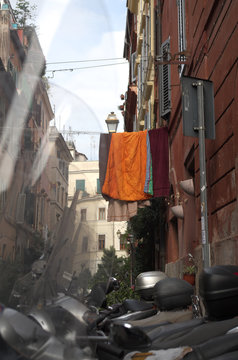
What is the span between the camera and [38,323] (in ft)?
3.74

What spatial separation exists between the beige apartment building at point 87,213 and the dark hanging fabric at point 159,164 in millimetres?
8377

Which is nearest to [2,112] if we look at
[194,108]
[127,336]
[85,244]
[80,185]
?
[80,185]

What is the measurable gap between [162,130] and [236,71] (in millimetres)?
5376

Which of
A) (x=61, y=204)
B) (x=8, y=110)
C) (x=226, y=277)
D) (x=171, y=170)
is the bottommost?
(x=226, y=277)

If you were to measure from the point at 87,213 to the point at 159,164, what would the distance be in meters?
8.72

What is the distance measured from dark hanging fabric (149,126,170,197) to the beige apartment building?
8.38 meters

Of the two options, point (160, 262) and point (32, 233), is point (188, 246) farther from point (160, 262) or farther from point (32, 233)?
point (32, 233)

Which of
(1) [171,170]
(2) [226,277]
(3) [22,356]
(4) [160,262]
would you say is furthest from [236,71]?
(4) [160,262]

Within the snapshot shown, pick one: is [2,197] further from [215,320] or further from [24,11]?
[215,320]

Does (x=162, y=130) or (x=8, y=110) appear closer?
(x=8, y=110)

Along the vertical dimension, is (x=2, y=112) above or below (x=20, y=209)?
above

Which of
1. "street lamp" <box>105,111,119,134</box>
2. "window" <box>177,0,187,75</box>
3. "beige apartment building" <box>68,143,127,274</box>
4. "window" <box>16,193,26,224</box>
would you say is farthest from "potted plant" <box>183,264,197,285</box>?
"window" <box>16,193,26,224</box>

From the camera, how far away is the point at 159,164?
1020 cm

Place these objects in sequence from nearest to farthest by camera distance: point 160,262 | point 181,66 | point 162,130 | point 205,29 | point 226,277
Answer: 1. point 226,277
2. point 205,29
3. point 181,66
4. point 162,130
5. point 160,262
